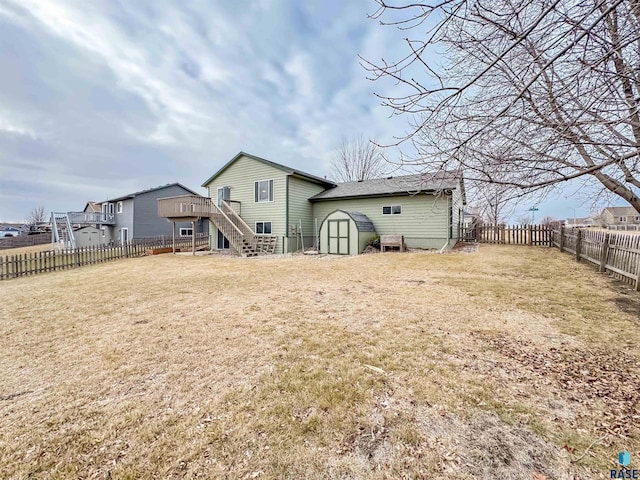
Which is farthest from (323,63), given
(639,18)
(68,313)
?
(68,313)

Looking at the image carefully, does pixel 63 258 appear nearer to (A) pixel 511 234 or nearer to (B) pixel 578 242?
(B) pixel 578 242

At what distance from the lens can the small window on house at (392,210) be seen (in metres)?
15.5

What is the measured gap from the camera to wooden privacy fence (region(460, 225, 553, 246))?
→ 48.4 ft

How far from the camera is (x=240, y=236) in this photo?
50.3 feet

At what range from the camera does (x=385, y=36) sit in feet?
9.68

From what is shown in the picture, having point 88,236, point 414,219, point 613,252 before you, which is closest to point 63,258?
point 414,219

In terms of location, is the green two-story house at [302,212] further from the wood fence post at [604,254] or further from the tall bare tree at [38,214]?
the tall bare tree at [38,214]

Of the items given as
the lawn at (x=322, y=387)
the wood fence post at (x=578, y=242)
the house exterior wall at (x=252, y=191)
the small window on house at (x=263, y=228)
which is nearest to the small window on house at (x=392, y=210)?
the house exterior wall at (x=252, y=191)

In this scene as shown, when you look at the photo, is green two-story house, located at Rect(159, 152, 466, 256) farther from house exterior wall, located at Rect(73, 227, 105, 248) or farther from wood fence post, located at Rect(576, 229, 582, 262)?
house exterior wall, located at Rect(73, 227, 105, 248)

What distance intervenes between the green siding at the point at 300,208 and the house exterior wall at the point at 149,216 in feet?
48.8

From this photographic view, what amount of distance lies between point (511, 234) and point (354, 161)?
17.9 meters

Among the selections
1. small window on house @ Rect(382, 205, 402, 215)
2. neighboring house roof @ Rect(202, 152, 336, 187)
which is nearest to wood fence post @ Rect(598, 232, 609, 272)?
small window on house @ Rect(382, 205, 402, 215)

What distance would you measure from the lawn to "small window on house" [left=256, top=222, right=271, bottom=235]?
1109 cm

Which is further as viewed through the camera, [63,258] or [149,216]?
[149,216]
